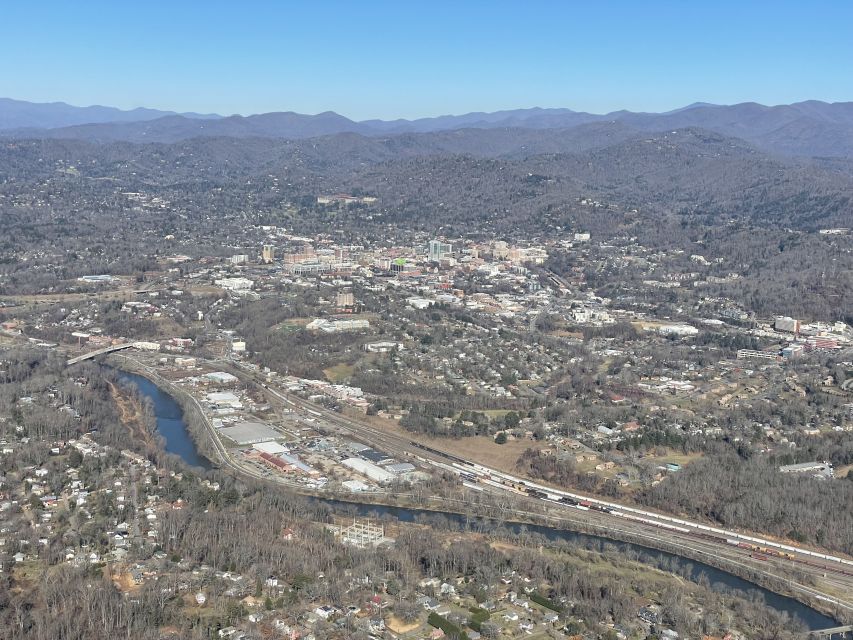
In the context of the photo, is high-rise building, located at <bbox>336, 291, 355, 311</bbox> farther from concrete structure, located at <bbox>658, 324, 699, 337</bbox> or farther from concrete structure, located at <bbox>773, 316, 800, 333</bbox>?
concrete structure, located at <bbox>773, 316, 800, 333</bbox>

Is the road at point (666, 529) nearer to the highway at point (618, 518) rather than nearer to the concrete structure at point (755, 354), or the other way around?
the highway at point (618, 518)

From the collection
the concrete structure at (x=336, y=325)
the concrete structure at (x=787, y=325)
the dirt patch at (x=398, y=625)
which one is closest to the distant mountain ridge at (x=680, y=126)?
the concrete structure at (x=787, y=325)

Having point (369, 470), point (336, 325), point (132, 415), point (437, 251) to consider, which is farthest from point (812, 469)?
point (437, 251)

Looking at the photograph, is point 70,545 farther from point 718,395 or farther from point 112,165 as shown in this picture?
point 112,165

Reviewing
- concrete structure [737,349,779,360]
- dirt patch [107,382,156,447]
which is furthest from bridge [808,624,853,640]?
concrete structure [737,349,779,360]

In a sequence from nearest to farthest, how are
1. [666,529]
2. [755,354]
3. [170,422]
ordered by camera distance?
[666,529] → [170,422] → [755,354]

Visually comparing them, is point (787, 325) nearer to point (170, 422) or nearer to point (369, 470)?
point (369, 470)


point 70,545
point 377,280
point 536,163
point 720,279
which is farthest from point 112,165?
point 70,545
